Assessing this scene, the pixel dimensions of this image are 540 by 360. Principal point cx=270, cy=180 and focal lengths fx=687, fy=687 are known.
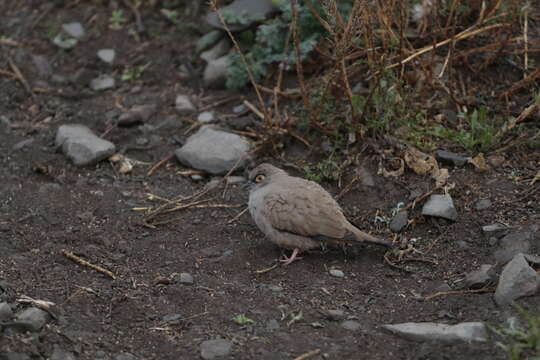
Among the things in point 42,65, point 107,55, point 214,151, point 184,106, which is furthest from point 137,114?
point 42,65

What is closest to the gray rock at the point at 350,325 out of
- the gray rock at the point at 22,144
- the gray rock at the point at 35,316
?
the gray rock at the point at 35,316

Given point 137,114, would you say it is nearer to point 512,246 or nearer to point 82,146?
point 82,146

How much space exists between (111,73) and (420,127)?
427 centimetres

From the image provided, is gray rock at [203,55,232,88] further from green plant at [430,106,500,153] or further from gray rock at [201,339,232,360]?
gray rock at [201,339,232,360]

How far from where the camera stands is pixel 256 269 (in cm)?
591

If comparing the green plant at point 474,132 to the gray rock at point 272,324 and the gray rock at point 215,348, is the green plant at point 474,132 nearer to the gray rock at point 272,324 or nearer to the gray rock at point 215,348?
the gray rock at point 272,324

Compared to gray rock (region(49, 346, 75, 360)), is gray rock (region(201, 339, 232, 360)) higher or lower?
lower

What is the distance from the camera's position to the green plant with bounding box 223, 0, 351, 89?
7.85 metres

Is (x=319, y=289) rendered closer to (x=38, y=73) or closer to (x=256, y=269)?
(x=256, y=269)

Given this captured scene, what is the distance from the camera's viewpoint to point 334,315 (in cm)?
511

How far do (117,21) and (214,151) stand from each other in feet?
11.1

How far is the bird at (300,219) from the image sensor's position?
583 centimetres

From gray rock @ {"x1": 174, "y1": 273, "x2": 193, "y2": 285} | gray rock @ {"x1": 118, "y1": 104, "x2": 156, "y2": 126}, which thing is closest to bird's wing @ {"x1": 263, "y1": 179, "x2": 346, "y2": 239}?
gray rock @ {"x1": 174, "y1": 273, "x2": 193, "y2": 285}

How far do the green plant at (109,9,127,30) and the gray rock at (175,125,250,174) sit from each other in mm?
2992
